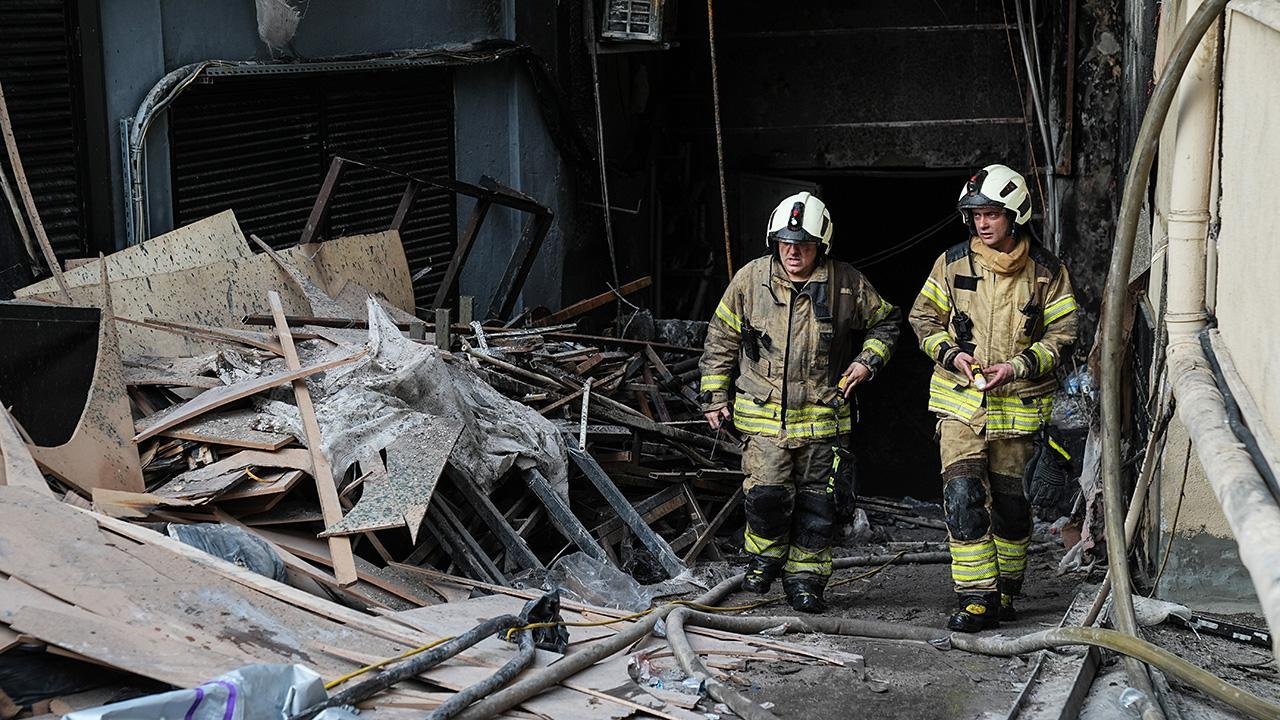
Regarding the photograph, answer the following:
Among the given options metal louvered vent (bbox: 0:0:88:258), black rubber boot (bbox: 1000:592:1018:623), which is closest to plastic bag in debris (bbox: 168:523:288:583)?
metal louvered vent (bbox: 0:0:88:258)

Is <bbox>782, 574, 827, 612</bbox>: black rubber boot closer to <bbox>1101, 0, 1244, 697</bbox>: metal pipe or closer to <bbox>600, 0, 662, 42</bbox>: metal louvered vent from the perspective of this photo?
<bbox>1101, 0, 1244, 697</bbox>: metal pipe

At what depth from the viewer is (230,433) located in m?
6.29

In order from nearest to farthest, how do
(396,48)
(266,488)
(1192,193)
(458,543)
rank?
(1192,193)
(266,488)
(458,543)
(396,48)

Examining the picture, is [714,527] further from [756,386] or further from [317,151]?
[317,151]

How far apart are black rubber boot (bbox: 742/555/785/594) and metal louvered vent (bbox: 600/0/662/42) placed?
19.2 ft

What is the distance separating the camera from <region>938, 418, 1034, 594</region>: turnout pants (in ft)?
21.0

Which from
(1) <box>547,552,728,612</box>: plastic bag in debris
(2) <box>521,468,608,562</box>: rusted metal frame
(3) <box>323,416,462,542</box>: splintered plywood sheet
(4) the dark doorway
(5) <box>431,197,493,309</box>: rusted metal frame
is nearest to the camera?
(3) <box>323,416,462,542</box>: splintered plywood sheet

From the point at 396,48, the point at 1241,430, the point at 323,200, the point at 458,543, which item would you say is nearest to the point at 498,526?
the point at 458,543

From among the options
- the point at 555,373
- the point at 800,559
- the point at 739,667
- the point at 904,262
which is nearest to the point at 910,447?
the point at 904,262

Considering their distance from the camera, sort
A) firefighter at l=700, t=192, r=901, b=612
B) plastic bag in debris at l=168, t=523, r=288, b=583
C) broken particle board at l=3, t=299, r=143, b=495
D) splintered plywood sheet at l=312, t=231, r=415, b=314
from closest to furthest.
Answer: plastic bag in debris at l=168, t=523, r=288, b=583 < broken particle board at l=3, t=299, r=143, b=495 < firefighter at l=700, t=192, r=901, b=612 < splintered plywood sheet at l=312, t=231, r=415, b=314

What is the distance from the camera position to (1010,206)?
248 inches

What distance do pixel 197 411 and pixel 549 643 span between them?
2.26 m

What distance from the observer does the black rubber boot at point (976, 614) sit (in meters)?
6.36

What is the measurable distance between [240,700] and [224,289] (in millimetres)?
4188
